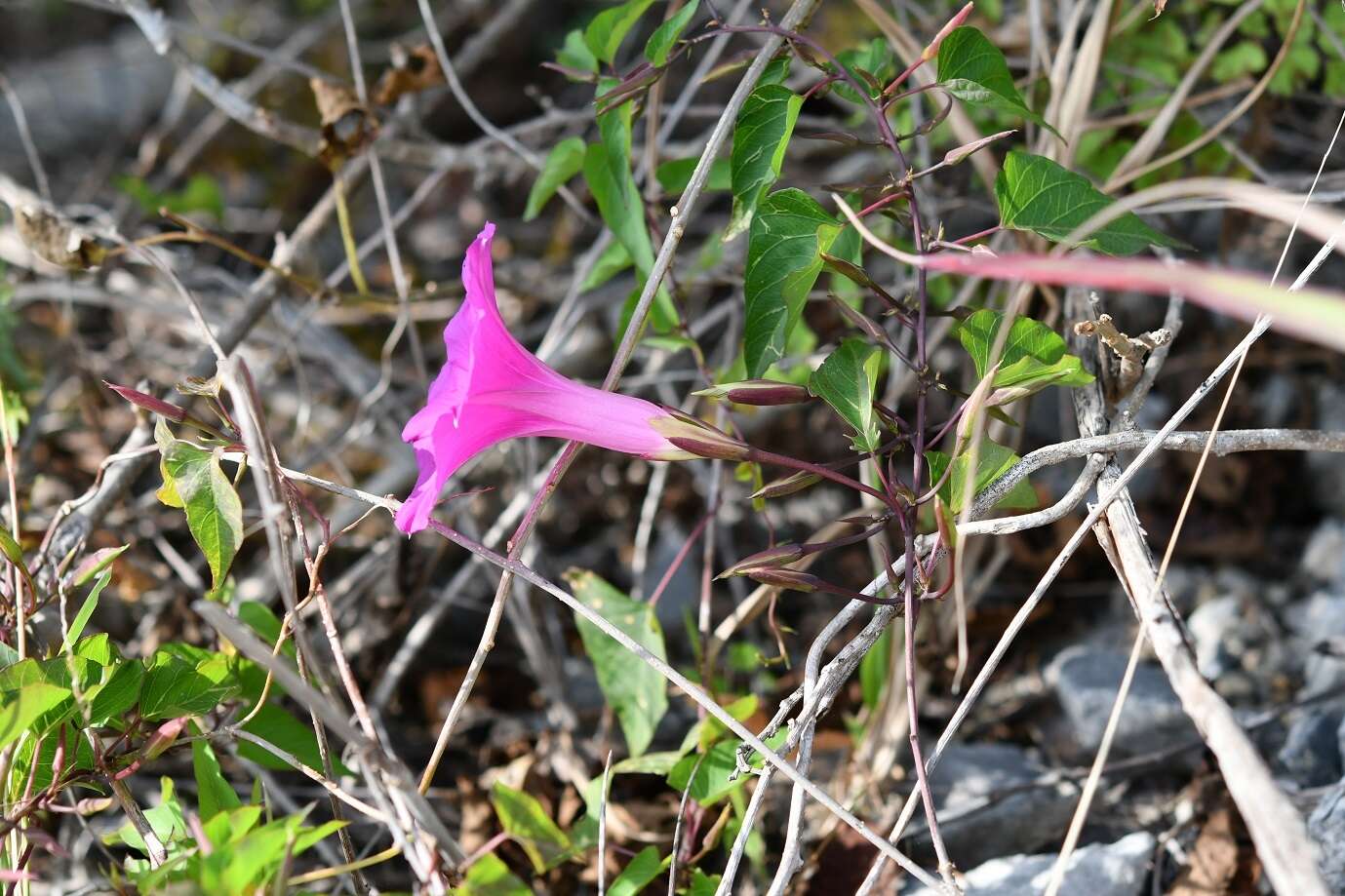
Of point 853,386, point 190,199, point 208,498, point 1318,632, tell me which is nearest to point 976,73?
point 853,386

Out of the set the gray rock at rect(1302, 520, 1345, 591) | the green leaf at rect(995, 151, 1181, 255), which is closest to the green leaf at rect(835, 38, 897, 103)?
the green leaf at rect(995, 151, 1181, 255)

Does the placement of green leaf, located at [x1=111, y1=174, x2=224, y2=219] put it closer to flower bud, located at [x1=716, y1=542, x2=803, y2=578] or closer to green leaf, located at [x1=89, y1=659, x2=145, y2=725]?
green leaf, located at [x1=89, y1=659, x2=145, y2=725]

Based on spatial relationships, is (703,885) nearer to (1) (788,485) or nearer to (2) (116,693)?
(1) (788,485)

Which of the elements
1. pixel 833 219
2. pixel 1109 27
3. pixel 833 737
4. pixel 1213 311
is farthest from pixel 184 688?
pixel 1213 311

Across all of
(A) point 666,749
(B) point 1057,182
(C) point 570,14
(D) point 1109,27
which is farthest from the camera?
(C) point 570,14

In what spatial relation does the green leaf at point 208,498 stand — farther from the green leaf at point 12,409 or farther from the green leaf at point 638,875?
the green leaf at point 638,875

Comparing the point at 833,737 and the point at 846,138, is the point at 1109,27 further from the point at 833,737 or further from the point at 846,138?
the point at 833,737

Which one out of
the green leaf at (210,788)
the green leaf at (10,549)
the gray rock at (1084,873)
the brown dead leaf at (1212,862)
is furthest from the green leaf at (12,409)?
the brown dead leaf at (1212,862)
